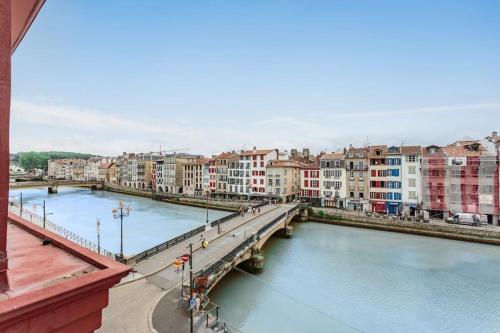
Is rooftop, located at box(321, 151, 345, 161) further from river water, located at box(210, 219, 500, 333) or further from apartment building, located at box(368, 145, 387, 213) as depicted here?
river water, located at box(210, 219, 500, 333)

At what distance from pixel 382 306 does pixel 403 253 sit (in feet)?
45.1

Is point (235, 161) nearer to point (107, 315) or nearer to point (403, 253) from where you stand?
point (403, 253)

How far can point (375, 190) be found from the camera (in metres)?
48.7

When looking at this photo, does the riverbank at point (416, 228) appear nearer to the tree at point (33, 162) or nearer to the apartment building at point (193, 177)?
the apartment building at point (193, 177)

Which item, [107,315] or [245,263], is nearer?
[107,315]

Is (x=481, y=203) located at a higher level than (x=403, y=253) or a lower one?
higher

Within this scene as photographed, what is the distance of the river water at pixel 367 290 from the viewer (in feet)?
56.3

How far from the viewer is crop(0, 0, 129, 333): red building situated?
5.55 feet

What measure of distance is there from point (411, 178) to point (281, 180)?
892 inches

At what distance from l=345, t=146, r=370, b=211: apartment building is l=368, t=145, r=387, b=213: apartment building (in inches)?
30.9

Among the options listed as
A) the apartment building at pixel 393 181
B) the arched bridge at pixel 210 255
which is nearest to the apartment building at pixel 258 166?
the apartment building at pixel 393 181

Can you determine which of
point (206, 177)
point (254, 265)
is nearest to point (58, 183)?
point (206, 177)

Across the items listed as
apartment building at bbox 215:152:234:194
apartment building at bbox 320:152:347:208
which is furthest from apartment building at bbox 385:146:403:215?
apartment building at bbox 215:152:234:194

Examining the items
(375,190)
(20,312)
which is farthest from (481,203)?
(20,312)
